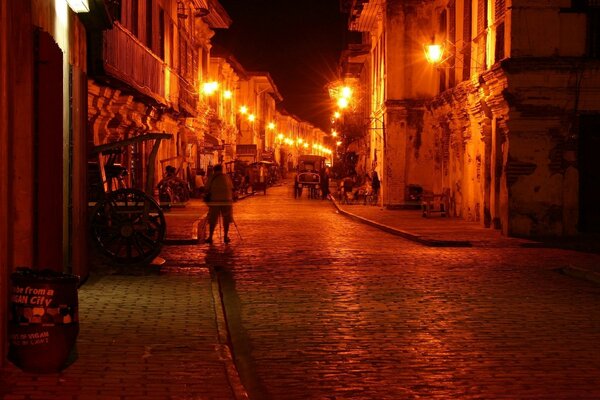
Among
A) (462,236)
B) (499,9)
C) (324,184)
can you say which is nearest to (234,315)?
(462,236)

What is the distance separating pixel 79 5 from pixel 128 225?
11.8 feet

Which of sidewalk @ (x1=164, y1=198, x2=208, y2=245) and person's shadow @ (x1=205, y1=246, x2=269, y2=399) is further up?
sidewalk @ (x1=164, y1=198, x2=208, y2=245)

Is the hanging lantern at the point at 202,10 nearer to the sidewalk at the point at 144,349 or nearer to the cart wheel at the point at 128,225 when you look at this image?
the cart wheel at the point at 128,225

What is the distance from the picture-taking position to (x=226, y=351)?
7336mm

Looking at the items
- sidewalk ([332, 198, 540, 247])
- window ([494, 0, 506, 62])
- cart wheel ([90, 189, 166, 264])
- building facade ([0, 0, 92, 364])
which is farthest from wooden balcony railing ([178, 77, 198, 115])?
building facade ([0, 0, 92, 364])

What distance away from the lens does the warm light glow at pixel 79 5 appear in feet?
32.6

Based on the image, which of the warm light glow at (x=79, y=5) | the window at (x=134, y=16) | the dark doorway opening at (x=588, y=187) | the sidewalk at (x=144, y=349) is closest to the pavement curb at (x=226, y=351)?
the sidewalk at (x=144, y=349)

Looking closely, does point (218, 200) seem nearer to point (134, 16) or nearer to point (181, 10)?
point (134, 16)

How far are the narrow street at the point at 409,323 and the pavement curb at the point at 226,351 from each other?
17 cm

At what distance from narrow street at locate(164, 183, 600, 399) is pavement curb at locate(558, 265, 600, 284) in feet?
0.66

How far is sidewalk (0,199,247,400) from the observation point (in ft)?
19.6

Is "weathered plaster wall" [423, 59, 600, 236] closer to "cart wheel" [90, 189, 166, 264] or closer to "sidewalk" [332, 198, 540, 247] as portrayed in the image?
"sidewalk" [332, 198, 540, 247]

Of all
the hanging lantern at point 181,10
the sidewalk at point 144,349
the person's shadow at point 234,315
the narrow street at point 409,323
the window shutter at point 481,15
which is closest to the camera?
the sidewalk at point 144,349

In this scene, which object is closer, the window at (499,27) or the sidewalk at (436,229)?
the sidewalk at (436,229)
